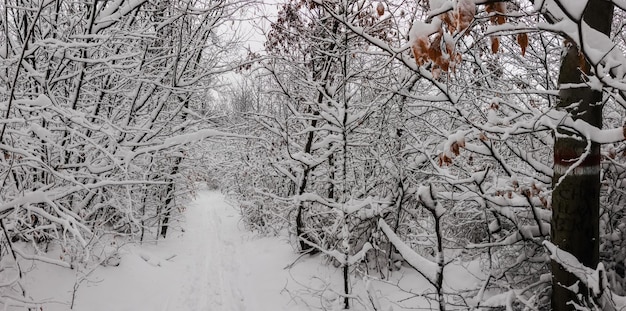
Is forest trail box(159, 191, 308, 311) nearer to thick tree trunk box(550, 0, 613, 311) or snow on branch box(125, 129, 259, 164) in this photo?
snow on branch box(125, 129, 259, 164)

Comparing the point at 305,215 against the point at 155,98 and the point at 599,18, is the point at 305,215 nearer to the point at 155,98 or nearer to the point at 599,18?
the point at 155,98

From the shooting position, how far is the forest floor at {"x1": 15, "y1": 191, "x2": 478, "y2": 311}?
5738 millimetres

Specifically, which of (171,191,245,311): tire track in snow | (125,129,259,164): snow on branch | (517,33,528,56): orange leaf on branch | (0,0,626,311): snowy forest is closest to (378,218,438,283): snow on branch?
(0,0,626,311): snowy forest

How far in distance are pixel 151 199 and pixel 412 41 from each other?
38.7 feet

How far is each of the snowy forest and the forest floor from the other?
5cm

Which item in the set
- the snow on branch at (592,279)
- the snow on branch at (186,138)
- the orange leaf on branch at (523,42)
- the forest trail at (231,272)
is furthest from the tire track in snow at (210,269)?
the orange leaf on branch at (523,42)

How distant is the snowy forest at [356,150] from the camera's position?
2.69m

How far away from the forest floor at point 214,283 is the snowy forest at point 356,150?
0.05 metres

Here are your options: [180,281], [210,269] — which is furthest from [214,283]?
[210,269]

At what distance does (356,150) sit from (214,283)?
4.42 metres

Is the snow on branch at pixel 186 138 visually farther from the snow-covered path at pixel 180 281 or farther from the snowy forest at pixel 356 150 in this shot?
the snow-covered path at pixel 180 281

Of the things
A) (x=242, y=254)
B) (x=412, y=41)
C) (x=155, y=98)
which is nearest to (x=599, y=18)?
(x=412, y=41)

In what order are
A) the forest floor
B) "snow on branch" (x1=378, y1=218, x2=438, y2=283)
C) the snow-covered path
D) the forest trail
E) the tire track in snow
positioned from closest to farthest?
"snow on branch" (x1=378, y1=218, x2=438, y2=283) < the forest floor < the snow-covered path < the forest trail < the tire track in snow

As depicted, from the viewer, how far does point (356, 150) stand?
7383mm
